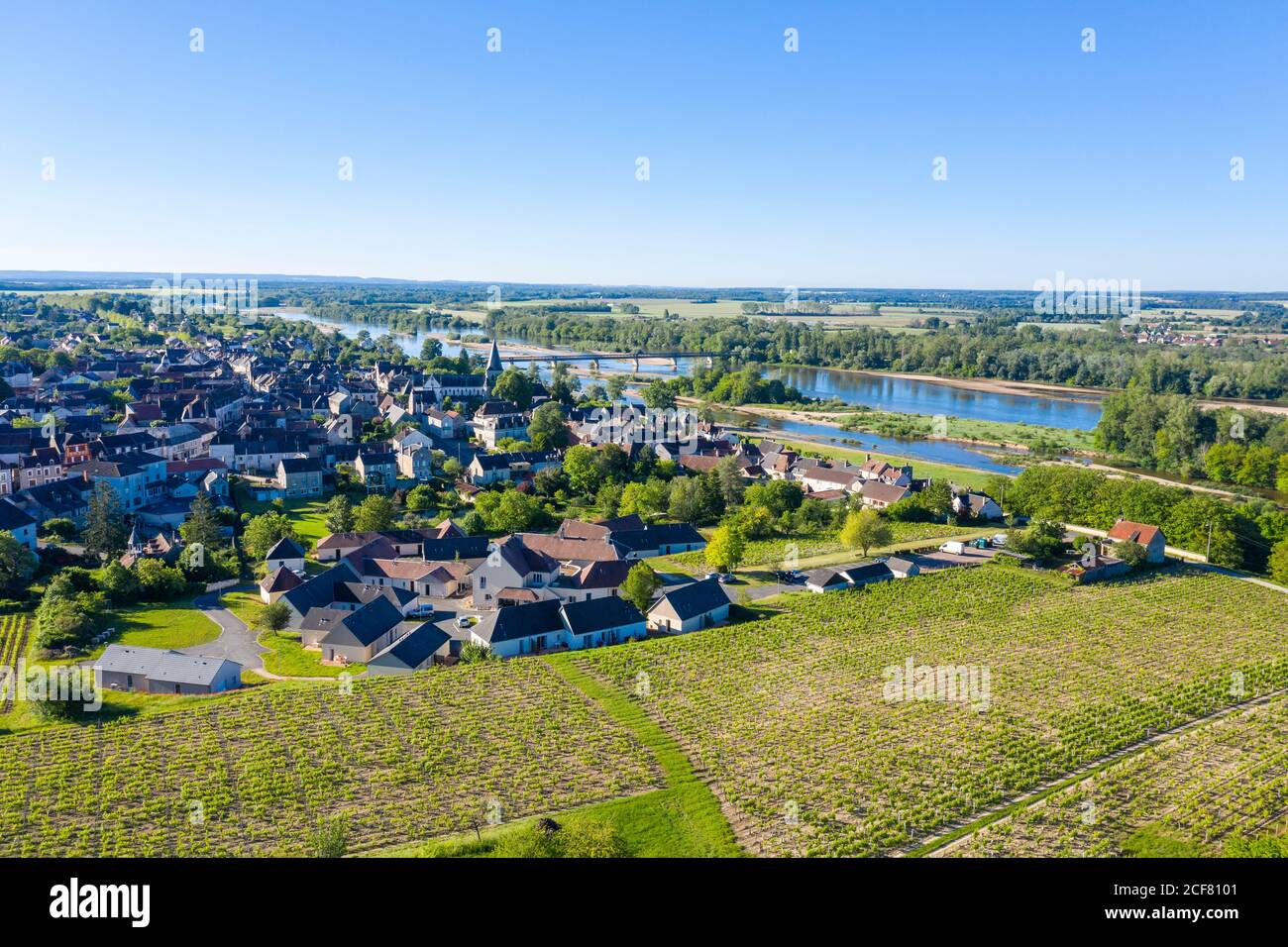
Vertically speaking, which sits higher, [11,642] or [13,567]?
[13,567]

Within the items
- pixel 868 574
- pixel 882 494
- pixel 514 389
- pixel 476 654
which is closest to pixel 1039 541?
pixel 868 574

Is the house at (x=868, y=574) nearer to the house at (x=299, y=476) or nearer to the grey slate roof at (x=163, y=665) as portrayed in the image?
the grey slate roof at (x=163, y=665)

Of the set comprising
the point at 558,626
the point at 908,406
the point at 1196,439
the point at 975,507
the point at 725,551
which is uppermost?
the point at 908,406

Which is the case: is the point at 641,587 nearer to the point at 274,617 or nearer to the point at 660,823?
the point at 274,617

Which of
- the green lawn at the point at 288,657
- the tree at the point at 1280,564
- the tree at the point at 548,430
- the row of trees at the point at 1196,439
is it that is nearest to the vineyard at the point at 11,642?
the green lawn at the point at 288,657

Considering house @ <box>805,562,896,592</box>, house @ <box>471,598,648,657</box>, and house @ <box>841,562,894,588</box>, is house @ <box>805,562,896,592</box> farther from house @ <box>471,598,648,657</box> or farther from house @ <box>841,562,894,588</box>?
house @ <box>471,598,648,657</box>
